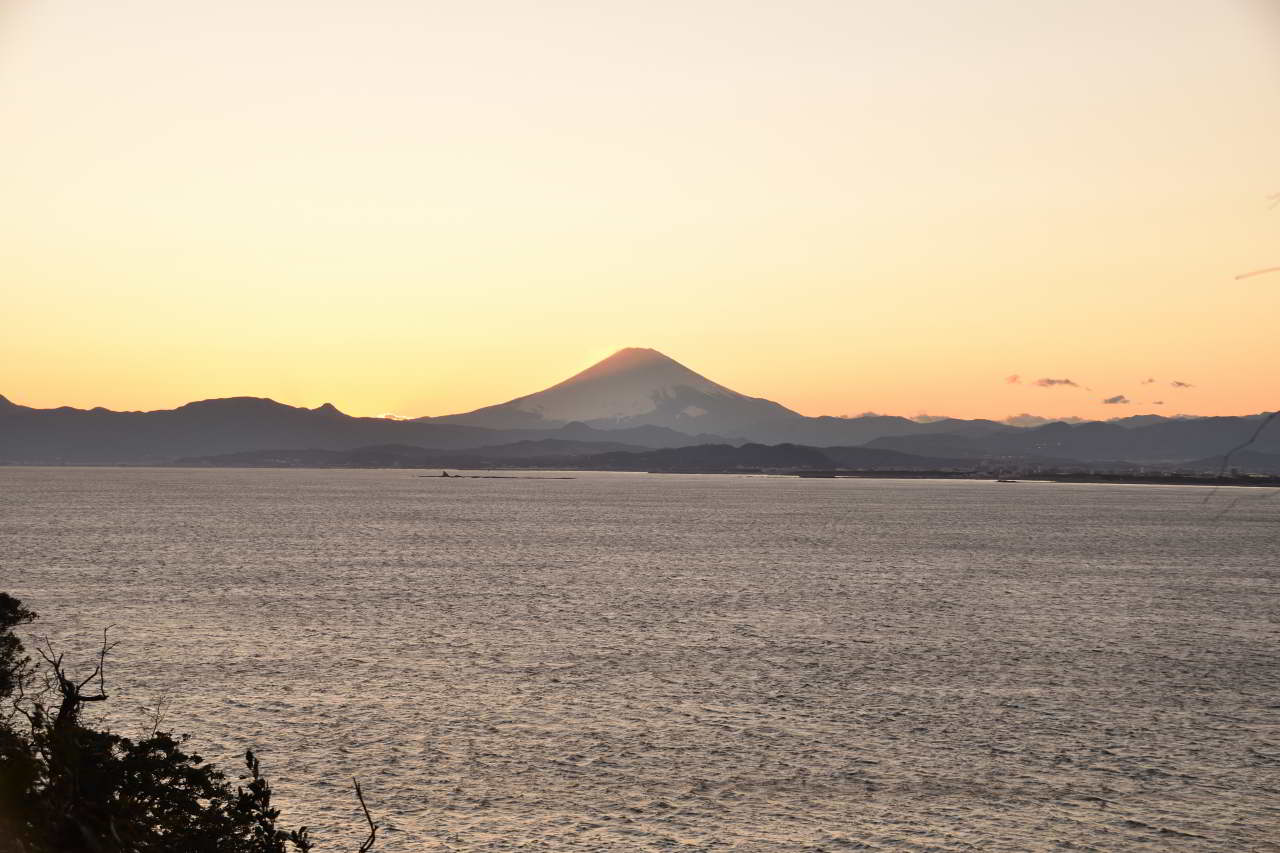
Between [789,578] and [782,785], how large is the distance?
224 feet

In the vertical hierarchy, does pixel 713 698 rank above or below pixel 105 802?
below

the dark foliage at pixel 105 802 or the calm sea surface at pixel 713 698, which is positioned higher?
the dark foliage at pixel 105 802

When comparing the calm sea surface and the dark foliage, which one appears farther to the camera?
the calm sea surface

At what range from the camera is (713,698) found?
152ft

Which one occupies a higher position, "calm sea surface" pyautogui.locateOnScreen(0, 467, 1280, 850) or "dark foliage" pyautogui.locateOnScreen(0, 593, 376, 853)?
"dark foliage" pyautogui.locateOnScreen(0, 593, 376, 853)

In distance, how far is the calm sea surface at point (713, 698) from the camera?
31328 millimetres

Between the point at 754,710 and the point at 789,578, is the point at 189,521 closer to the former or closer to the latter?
the point at 789,578

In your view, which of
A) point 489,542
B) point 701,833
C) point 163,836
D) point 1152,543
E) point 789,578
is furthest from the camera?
point 1152,543

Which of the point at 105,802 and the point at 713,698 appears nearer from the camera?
the point at 105,802

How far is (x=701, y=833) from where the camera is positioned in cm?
2978

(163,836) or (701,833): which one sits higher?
(163,836)


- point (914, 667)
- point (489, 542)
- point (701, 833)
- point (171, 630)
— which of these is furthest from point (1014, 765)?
point (489, 542)

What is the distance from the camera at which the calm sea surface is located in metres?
31.3

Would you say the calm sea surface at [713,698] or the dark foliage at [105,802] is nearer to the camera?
the dark foliage at [105,802]
